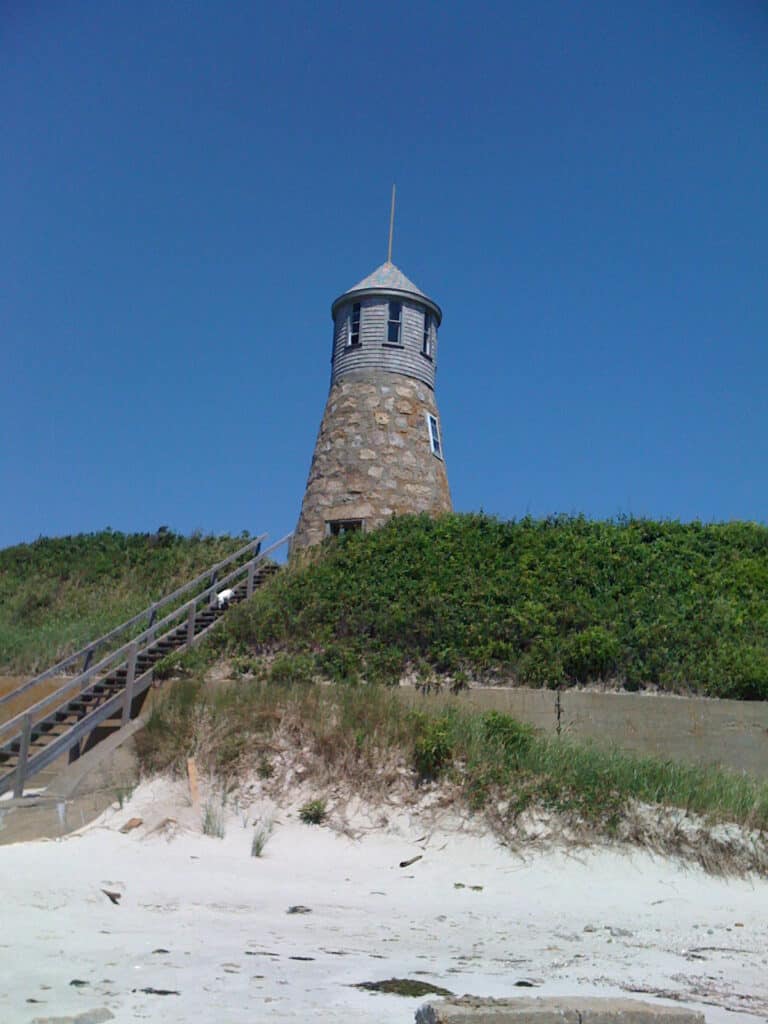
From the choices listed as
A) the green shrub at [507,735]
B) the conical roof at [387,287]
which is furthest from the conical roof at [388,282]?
the green shrub at [507,735]

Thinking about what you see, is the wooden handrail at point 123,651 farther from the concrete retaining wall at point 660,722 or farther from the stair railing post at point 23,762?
the concrete retaining wall at point 660,722

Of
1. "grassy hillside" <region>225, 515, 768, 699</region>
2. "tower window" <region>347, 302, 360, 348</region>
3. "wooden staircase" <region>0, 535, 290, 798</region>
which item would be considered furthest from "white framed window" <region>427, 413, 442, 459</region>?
"wooden staircase" <region>0, 535, 290, 798</region>

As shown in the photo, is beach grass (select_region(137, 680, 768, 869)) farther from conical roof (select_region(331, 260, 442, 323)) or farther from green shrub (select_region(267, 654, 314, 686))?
conical roof (select_region(331, 260, 442, 323))

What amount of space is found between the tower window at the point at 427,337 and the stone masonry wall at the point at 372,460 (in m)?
1.12

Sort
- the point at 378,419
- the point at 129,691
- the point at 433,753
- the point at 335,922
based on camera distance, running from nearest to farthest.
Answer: the point at 335,922 → the point at 433,753 → the point at 129,691 → the point at 378,419

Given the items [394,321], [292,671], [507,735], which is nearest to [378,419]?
[394,321]

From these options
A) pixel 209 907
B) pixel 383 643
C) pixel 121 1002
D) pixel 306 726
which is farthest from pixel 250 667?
pixel 121 1002

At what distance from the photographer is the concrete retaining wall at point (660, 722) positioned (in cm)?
1410

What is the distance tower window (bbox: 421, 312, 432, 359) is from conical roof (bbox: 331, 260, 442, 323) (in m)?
0.28

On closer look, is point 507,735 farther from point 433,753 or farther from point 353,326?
point 353,326

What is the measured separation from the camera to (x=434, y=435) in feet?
89.4

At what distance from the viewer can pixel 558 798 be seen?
440 inches

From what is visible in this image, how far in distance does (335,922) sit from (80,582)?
19544 mm

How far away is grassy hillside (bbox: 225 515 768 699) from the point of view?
15297 mm
